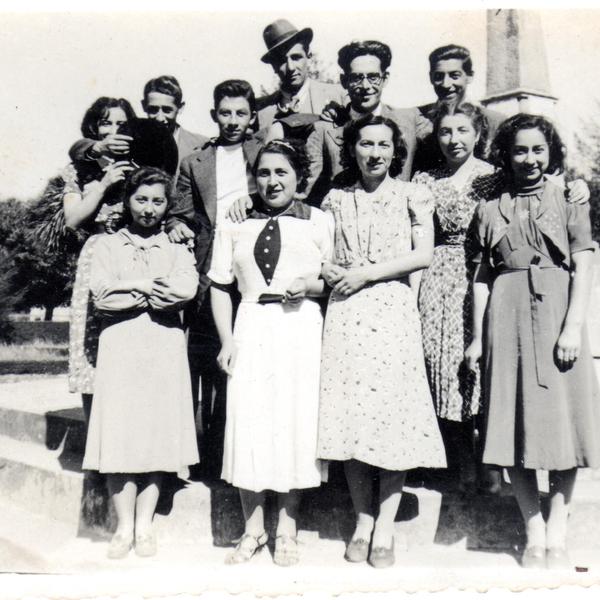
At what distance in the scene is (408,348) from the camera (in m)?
3.58

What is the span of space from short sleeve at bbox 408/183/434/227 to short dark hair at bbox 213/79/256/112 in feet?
4.10

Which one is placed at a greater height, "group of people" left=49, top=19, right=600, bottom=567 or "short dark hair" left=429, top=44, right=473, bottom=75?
"short dark hair" left=429, top=44, right=473, bottom=75

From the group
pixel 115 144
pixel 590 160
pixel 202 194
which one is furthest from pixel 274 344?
pixel 590 160

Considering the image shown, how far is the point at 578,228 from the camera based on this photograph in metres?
3.56

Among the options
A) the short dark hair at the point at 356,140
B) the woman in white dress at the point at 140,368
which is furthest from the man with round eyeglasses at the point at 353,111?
the woman in white dress at the point at 140,368

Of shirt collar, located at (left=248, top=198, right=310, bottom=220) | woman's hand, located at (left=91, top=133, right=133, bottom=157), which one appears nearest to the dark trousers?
shirt collar, located at (left=248, top=198, right=310, bottom=220)

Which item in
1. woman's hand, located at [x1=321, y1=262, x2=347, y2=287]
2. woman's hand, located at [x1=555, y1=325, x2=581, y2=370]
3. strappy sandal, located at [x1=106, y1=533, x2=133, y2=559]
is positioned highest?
woman's hand, located at [x1=321, y1=262, x2=347, y2=287]

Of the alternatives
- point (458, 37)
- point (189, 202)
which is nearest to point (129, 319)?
point (189, 202)

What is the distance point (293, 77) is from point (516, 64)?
145 inches

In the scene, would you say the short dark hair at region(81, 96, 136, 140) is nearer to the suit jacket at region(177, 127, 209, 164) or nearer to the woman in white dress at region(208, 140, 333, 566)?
the suit jacket at region(177, 127, 209, 164)

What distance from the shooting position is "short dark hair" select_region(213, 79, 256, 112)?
13.8 feet

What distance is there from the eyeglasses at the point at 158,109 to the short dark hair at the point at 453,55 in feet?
5.85

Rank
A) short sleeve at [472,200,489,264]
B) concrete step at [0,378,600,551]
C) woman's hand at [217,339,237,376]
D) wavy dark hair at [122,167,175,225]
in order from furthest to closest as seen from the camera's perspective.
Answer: concrete step at [0,378,600,551]
wavy dark hair at [122,167,175,225]
short sleeve at [472,200,489,264]
woman's hand at [217,339,237,376]

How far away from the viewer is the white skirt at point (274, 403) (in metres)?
3.55
